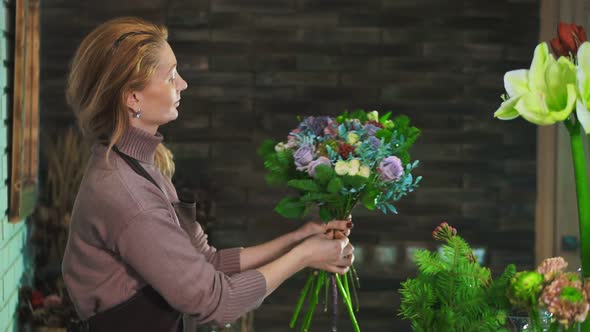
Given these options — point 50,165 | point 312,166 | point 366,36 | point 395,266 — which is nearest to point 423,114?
point 366,36

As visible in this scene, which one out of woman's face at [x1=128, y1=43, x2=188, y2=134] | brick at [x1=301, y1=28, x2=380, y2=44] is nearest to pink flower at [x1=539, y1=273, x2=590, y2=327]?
woman's face at [x1=128, y1=43, x2=188, y2=134]

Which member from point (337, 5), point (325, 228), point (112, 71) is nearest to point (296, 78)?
point (337, 5)

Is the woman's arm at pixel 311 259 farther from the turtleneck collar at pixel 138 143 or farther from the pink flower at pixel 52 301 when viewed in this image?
the pink flower at pixel 52 301

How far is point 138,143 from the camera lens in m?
1.98

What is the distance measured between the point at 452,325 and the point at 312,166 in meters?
0.68

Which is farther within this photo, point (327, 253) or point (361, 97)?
point (361, 97)

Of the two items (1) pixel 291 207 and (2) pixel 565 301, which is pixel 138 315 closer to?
(1) pixel 291 207

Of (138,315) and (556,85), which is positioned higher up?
(556,85)

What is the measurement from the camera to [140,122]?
6.53 ft

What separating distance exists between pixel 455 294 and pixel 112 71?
871 mm

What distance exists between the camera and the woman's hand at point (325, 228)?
6.93 ft

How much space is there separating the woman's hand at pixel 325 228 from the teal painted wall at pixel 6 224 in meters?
1.29

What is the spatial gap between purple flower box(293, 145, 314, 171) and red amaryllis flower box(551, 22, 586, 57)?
79cm

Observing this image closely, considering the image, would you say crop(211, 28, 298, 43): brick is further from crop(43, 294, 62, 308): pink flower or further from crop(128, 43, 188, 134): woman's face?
crop(128, 43, 188, 134): woman's face
